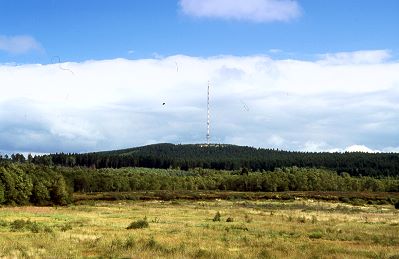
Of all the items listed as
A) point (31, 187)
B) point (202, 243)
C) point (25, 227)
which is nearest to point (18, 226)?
point (25, 227)

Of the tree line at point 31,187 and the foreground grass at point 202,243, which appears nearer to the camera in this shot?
the foreground grass at point 202,243

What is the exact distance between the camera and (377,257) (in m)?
26.2

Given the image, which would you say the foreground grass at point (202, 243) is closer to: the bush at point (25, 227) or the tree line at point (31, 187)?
the bush at point (25, 227)

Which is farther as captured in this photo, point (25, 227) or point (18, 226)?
point (18, 226)

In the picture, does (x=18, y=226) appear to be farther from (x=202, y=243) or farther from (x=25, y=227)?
(x=202, y=243)

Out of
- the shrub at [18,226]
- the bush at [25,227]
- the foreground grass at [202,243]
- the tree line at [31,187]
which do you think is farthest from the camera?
the tree line at [31,187]

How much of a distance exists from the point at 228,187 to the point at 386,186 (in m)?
44.4

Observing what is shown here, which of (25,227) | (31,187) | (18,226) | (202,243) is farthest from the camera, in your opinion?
(31,187)

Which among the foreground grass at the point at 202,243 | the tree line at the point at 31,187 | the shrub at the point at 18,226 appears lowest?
the foreground grass at the point at 202,243

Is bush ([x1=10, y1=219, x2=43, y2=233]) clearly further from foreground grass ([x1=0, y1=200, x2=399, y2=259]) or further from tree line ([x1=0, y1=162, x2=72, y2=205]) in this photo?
tree line ([x1=0, y1=162, x2=72, y2=205])

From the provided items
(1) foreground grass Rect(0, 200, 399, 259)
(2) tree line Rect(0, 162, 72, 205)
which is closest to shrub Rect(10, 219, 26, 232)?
(1) foreground grass Rect(0, 200, 399, 259)

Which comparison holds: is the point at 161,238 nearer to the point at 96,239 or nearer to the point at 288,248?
the point at 96,239

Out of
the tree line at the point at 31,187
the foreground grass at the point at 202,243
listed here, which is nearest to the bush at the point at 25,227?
the foreground grass at the point at 202,243

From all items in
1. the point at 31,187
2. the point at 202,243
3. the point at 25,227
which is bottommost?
the point at 202,243
